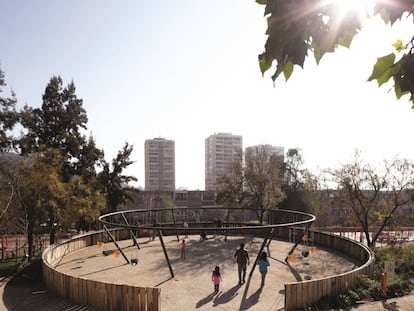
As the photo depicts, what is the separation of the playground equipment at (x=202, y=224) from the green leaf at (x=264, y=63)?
9327mm

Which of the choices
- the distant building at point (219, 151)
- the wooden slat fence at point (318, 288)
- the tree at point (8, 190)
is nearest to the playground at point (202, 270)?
the wooden slat fence at point (318, 288)

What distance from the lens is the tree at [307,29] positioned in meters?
1.86

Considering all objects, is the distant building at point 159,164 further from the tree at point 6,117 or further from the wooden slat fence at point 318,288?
the wooden slat fence at point 318,288

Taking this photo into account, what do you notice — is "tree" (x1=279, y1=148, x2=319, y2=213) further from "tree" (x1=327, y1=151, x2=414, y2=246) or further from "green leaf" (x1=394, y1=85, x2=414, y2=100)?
"green leaf" (x1=394, y1=85, x2=414, y2=100)

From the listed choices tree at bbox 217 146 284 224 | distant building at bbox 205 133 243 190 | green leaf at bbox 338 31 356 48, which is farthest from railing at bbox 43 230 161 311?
distant building at bbox 205 133 243 190

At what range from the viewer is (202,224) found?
3247 centimetres

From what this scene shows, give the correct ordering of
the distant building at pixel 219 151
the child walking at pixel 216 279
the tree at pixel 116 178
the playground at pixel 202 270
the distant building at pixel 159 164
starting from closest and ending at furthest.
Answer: the playground at pixel 202 270, the child walking at pixel 216 279, the tree at pixel 116 178, the distant building at pixel 159 164, the distant building at pixel 219 151

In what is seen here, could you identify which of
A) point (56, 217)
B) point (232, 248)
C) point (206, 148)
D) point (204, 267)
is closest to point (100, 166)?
point (56, 217)

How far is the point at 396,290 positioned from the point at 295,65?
49.1 ft

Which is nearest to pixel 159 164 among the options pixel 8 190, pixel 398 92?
pixel 8 190

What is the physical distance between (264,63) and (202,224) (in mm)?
31209

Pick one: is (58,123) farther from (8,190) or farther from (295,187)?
(295,187)

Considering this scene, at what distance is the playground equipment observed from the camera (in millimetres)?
15602

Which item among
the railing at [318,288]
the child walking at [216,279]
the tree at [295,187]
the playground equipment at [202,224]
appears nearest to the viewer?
the railing at [318,288]
